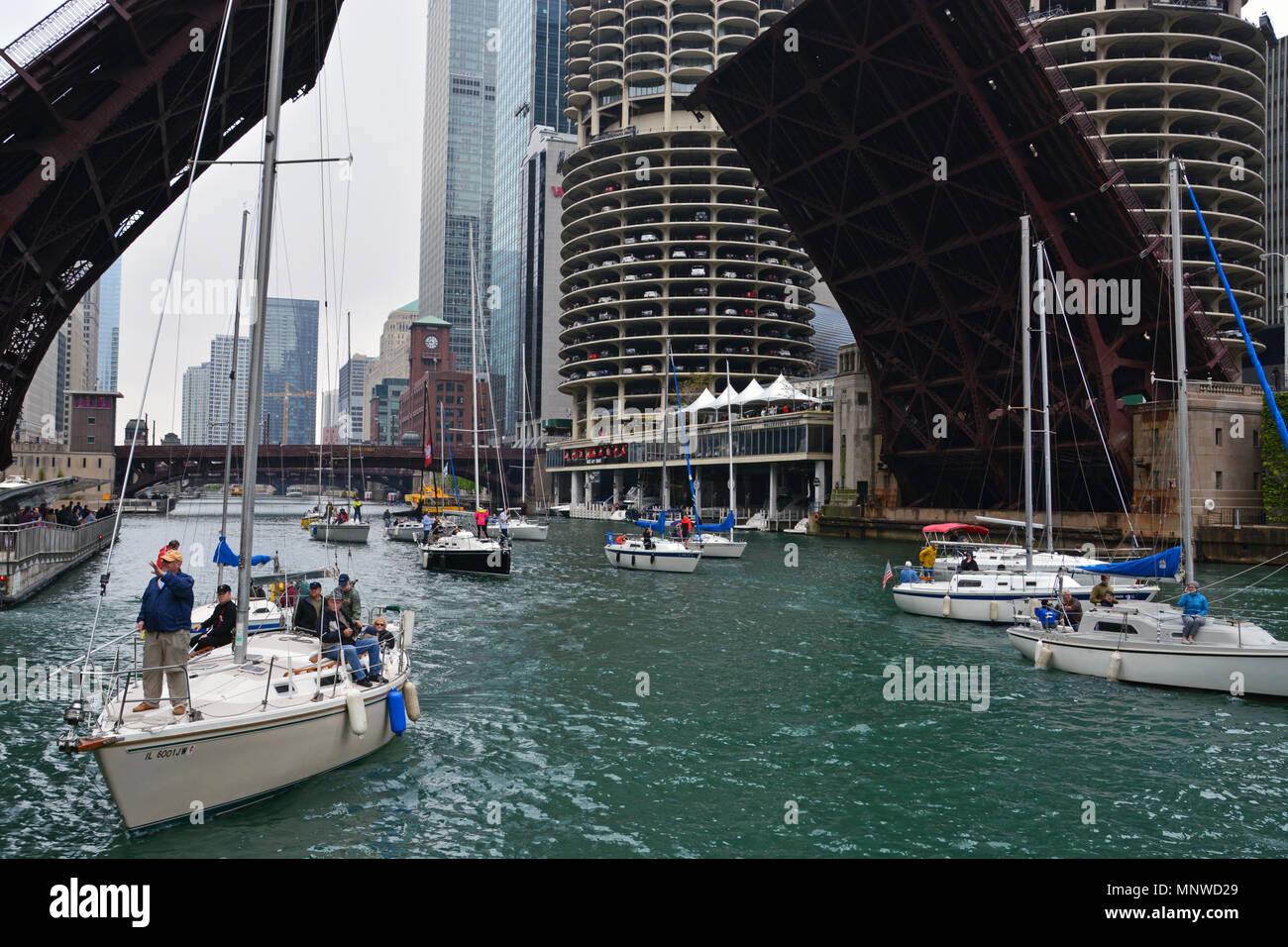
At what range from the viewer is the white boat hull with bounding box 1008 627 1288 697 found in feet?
61.2

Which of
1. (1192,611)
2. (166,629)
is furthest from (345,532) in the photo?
(1192,611)

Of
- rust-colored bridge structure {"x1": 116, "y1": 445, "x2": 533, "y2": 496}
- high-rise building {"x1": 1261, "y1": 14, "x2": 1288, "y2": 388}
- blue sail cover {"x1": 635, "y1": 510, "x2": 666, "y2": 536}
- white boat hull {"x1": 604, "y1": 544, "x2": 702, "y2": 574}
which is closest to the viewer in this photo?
white boat hull {"x1": 604, "y1": 544, "x2": 702, "y2": 574}

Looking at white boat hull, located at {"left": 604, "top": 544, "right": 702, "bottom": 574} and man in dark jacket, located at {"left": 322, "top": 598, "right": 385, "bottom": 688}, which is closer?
man in dark jacket, located at {"left": 322, "top": 598, "right": 385, "bottom": 688}

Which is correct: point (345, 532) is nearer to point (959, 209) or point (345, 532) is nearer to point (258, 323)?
point (959, 209)

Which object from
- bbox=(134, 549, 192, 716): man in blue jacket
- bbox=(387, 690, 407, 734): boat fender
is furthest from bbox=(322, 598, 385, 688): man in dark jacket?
bbox=(134, 549, 192, 716): man in blue jacket

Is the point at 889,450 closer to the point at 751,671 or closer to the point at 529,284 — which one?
the point at 751,671

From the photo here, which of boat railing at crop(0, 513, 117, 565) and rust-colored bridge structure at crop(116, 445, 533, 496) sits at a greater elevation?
rust-colored bridge structure at crop(116, 445, 533, 496)

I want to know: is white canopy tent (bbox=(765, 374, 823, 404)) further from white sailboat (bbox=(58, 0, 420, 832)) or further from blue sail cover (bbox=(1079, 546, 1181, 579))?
white sailboat (bbox=(58, 0, 420, 832))

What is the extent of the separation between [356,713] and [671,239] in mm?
116903

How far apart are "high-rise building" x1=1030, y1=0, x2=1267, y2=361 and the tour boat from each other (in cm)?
5483

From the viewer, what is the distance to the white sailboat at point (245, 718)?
10516 mm

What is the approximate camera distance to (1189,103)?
81.9 meters

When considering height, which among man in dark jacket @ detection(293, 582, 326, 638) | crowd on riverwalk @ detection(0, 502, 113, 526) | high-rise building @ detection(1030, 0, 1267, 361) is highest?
high-rise building @ detection(1030, 0, 1267, 361)

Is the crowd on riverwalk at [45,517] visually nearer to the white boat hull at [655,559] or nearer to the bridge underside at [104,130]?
the bridge underside at [104,130]
